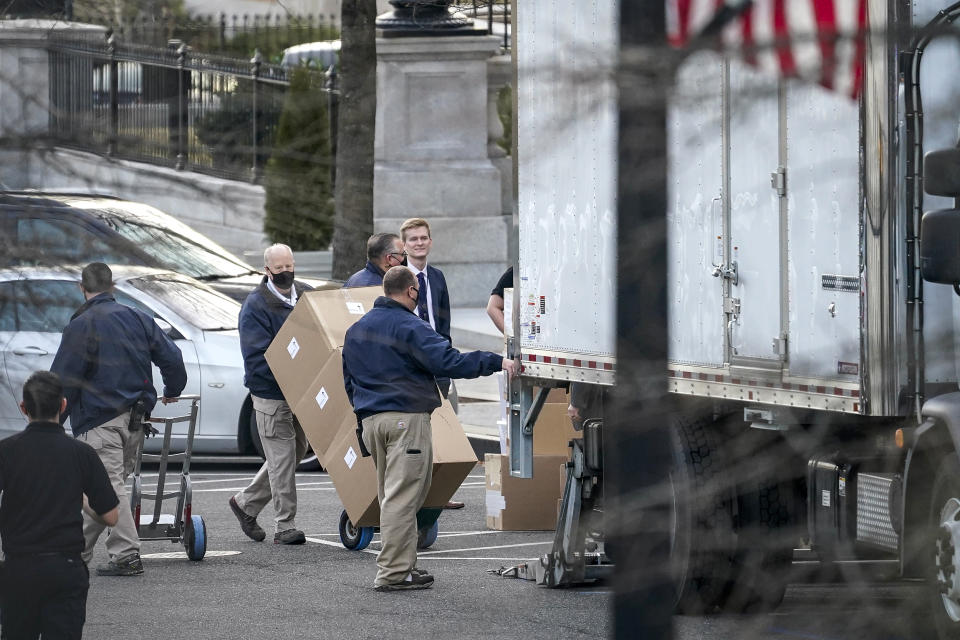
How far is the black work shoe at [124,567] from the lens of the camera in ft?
30.1

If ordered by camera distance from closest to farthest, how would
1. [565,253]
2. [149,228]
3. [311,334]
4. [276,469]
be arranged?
1. [149,228]
2. [565,253]
3. [311,334]
4. [276,469]

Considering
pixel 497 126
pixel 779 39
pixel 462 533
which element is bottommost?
pixel 462 533

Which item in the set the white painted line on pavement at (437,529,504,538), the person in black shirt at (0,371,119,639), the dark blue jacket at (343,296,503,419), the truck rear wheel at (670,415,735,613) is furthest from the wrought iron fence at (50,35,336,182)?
the white painted line on pavement at (437,529,504,538)

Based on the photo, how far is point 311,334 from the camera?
9945 millimetres

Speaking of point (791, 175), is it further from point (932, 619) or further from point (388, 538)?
point (388, 538)

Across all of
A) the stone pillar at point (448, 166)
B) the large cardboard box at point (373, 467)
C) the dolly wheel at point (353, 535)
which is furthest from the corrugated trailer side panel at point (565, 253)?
the stone pillar at point (448, 166)

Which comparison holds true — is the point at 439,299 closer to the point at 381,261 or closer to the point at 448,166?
the point at 381,261

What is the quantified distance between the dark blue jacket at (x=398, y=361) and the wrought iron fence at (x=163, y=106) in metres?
4.74

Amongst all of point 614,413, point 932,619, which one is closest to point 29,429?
point 932,619

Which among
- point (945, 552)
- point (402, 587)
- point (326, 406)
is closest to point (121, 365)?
point (326, 406)

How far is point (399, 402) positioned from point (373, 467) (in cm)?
94

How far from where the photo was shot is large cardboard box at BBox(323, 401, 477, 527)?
9320mm

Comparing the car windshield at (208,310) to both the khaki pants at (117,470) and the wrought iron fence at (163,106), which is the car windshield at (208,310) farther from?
the wrought iron fence at (163,106)

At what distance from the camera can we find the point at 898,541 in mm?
6691
